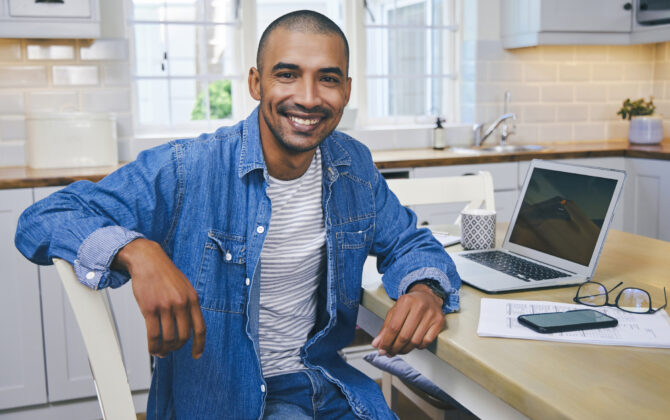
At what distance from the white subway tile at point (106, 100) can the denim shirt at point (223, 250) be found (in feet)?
6.64

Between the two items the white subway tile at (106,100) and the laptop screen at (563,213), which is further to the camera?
the white subway tile at (106,100)

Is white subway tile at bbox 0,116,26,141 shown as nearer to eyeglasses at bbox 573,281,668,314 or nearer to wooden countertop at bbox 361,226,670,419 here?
wooden countertop at bbox 361,226,670,419

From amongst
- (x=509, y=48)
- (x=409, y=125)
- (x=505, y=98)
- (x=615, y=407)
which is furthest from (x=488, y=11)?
(x=615, y=407)

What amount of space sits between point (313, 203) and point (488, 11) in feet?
9.60

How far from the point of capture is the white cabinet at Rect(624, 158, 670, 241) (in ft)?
11.5

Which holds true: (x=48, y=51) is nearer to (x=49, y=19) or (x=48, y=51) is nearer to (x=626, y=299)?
(x=49, y=19)

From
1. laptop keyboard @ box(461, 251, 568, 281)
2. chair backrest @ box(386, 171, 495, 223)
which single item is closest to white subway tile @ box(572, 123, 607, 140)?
chair backrest @ box(386, 171, 495, 223)

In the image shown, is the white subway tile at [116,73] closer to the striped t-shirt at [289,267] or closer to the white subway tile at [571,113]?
the striped t-shirt at [289,267]

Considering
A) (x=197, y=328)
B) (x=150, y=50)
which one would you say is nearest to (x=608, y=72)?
(x=150, y=50)

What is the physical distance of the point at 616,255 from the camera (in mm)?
1759

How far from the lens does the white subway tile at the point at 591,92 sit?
430 cm

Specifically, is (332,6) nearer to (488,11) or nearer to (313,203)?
(488,11)

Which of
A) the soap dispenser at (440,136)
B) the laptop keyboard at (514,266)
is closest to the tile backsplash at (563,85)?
the soap dispenser at (440,136)

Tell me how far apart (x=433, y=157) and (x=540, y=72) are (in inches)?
51.0
